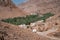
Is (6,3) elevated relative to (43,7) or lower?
lower

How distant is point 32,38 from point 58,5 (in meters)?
44.4

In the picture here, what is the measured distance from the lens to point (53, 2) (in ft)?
178

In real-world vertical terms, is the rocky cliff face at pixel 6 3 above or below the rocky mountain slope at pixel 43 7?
below

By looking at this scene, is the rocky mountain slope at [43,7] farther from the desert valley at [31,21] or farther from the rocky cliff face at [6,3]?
the rocky cliff face at [6,3]

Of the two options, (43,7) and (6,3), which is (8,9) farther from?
(43,7)

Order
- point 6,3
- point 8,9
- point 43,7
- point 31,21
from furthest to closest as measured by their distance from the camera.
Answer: point 43,7
point 6,3
point 8,9
point 31,21

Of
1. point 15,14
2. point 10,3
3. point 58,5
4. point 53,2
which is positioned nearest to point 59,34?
point 15,14

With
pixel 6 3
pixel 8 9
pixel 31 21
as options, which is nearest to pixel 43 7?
pixel 6 3

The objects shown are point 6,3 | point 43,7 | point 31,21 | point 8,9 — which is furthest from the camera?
point 43,7

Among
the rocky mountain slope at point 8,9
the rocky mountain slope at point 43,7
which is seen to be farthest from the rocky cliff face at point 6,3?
the rocky mountain slope at point 43,7

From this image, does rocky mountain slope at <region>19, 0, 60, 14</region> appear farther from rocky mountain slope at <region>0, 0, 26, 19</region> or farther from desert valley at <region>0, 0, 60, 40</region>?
rocky mountain slope at <region>0, 0, 26, 19</region>

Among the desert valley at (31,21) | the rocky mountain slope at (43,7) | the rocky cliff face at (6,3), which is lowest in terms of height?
the desert valley at (31,21)

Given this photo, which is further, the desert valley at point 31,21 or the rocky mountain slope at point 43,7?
the rocky mountain slope at point 43,7

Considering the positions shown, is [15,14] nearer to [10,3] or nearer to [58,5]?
[10,3]
